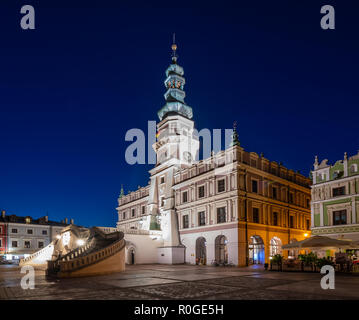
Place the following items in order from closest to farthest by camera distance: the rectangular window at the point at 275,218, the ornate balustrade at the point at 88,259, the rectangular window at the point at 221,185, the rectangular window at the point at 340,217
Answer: the ornate balustrade at the point at 88,259 < the rectangular window at the point at 340,217 < the rectangular window at the point at 221,185 < the rectangular window at the point at 275,218

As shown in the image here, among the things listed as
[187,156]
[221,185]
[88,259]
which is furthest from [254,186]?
[88,259]

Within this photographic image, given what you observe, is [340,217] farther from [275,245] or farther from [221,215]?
[221,215]

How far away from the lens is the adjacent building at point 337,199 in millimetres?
32812

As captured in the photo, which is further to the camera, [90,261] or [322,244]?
[322,244]

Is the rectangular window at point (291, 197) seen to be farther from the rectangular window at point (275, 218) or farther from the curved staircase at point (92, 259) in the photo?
the curved staircase at point (92, 259)

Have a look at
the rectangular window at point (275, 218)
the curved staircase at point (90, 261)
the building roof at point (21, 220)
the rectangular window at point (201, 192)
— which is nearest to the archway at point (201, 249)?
the rectangular window at point (201, 192)

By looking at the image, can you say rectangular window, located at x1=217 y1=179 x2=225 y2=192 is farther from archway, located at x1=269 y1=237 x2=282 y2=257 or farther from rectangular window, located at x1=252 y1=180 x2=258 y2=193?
archway, located at x1=269 y1=237 x2=282 y2=257

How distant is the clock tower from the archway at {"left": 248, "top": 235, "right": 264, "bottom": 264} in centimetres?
886

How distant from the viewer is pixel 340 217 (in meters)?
34.2

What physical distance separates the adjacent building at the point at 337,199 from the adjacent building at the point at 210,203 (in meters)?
6.56

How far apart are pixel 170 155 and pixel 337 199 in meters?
23.3
